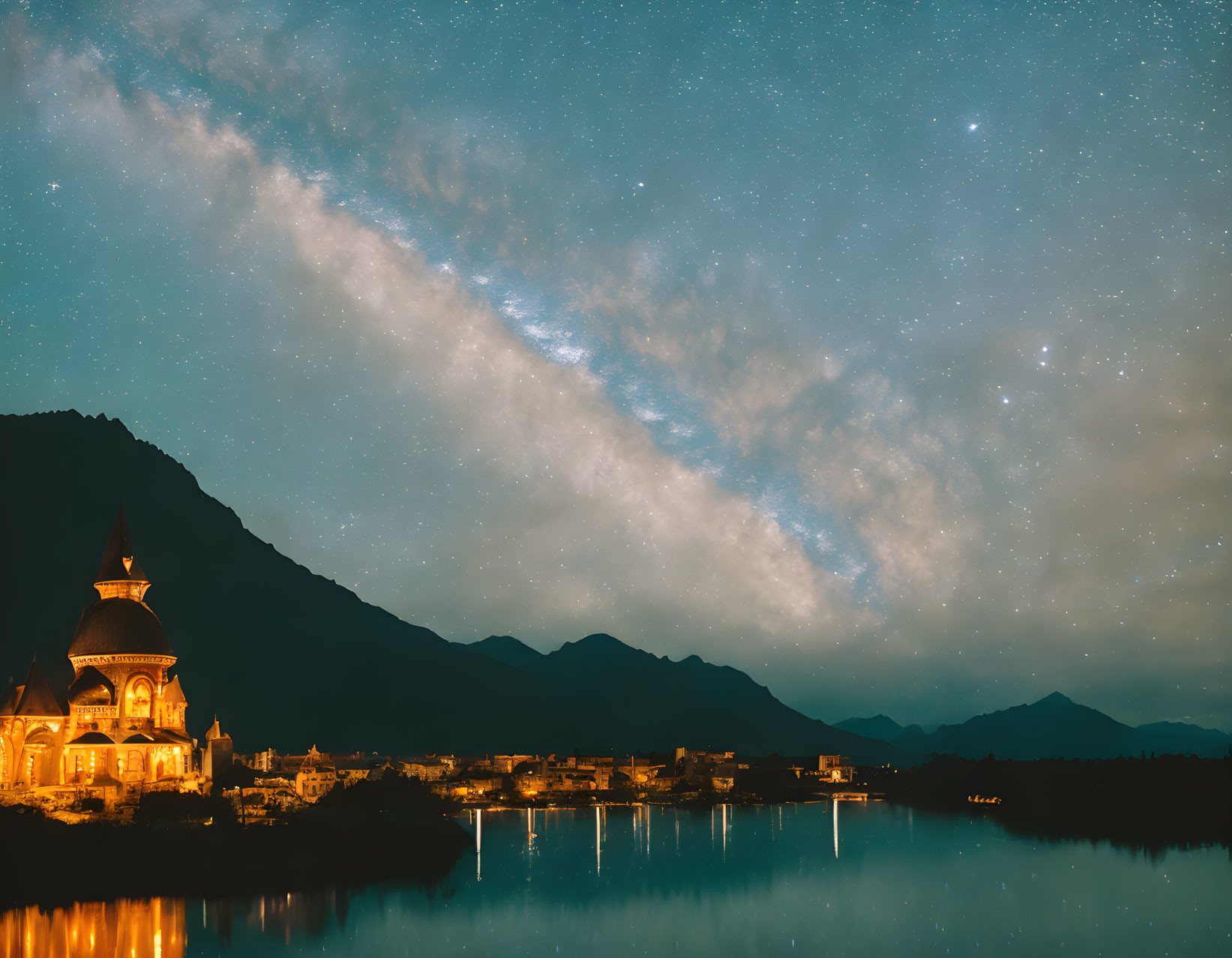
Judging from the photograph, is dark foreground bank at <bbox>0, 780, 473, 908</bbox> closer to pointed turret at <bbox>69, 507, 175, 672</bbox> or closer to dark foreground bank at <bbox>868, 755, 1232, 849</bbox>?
pointed turret at <bbox>69, 507, 175, 672</bbox>

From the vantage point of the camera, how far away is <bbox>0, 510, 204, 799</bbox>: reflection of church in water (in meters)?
51.9

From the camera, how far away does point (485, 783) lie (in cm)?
12862

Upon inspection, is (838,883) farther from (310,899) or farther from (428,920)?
(310,899)

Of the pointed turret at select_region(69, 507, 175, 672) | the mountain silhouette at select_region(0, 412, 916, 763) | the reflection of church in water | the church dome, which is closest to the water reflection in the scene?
the reflection of church in water

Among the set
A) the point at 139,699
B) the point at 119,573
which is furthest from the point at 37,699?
the point at 119,573

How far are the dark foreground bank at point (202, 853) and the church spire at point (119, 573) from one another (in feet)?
50.5

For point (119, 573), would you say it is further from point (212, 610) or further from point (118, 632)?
point (212, 610)

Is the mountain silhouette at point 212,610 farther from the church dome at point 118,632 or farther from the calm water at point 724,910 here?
the calm water at point 724,910

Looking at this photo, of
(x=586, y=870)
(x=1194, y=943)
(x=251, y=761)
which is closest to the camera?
(x=1194, y=943)

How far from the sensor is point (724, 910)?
45.5 m

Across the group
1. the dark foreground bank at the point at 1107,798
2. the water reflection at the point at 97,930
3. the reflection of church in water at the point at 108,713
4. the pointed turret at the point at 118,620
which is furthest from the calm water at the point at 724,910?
the pointed turret at the point at 118,620

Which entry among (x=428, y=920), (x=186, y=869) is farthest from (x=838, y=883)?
(x=186, y=869)

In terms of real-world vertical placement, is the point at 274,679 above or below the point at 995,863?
above

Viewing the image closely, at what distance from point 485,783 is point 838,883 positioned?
82.6m
